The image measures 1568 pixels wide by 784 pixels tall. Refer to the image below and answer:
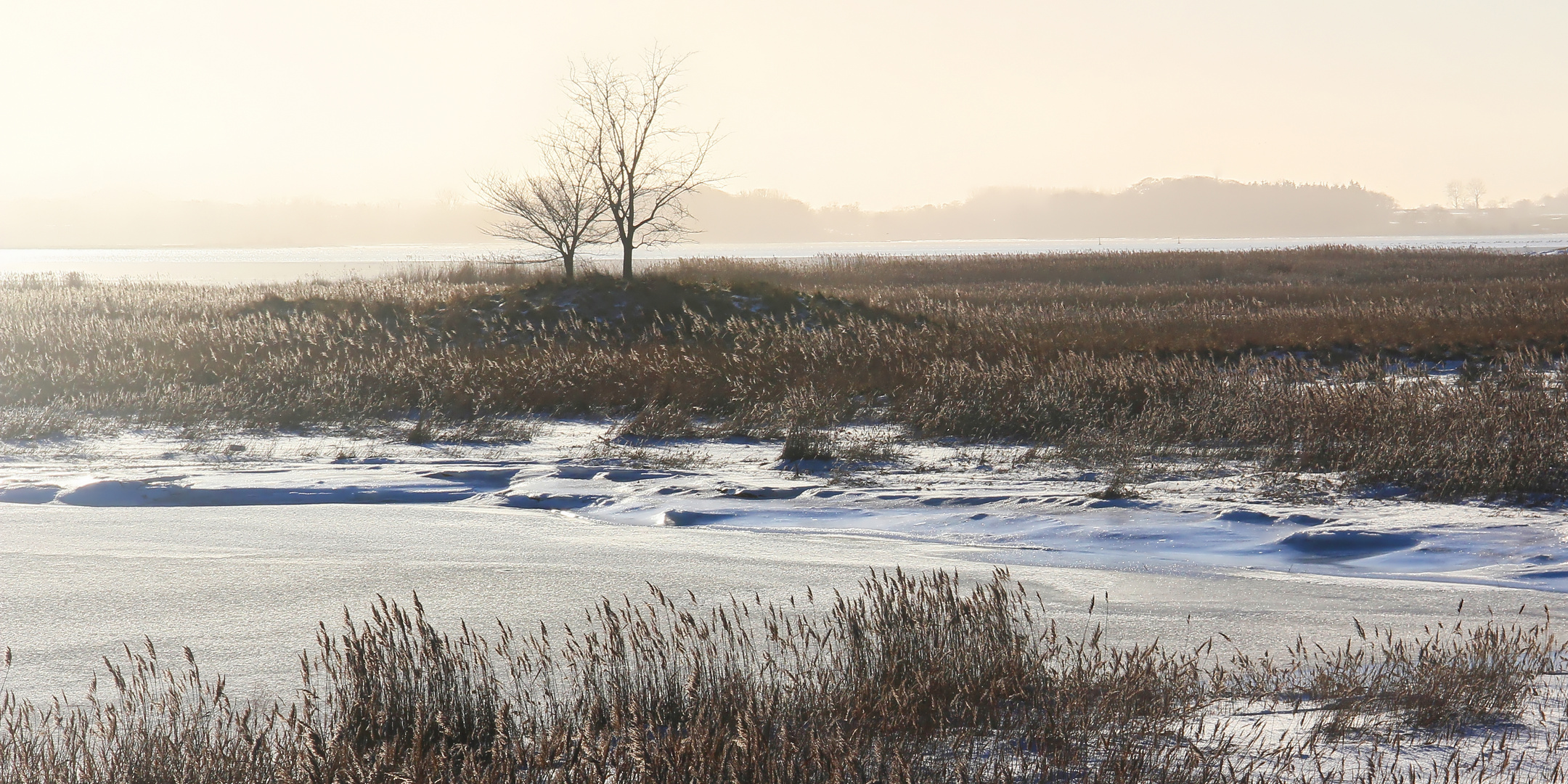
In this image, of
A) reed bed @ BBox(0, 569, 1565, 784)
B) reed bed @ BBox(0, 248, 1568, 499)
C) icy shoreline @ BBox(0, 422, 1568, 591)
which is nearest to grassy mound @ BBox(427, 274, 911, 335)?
reed bed @ BBox(0, 248, 1568, 499)

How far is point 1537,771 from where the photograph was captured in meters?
2.97

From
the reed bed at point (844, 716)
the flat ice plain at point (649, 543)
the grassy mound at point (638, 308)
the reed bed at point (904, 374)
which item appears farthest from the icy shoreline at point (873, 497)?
the grassy mound at point (638, 308)

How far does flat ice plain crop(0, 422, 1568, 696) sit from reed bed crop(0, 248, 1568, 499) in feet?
3.82

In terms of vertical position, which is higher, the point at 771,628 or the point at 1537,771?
the point at 771,628

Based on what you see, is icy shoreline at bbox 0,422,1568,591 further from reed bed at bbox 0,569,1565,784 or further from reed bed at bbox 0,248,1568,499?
reed bed at bbox 0,569,1565,784

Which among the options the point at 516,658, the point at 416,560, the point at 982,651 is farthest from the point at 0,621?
the point at 982,651

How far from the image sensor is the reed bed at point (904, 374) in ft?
30.4

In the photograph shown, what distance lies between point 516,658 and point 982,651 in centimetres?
204

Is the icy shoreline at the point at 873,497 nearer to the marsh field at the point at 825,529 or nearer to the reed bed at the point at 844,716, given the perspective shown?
the marsh field at the point at 825,529

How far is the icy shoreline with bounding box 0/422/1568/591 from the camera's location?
635cm

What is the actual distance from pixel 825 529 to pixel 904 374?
6504 millimetres

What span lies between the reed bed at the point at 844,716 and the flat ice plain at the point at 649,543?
2.16 feet

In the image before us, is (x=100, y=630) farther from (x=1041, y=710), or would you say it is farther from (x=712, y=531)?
(x=1041, y=710)

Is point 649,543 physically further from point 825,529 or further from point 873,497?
point 873,497
